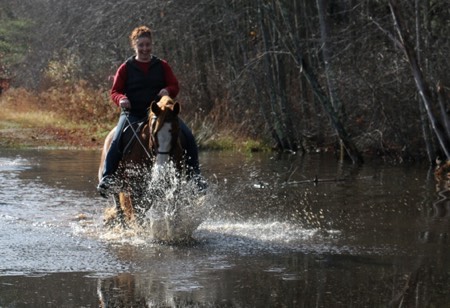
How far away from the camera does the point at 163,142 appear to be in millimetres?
10641

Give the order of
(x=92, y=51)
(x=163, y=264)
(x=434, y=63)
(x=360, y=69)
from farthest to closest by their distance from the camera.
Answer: (x=92, y=51)
(x=360, y=69)
(x=434, y=63)
(x=163, y=264)

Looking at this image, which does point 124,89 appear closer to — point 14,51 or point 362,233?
point 362,233

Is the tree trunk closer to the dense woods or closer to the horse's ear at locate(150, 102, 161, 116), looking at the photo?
the dense woods

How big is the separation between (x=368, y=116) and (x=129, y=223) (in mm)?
12156

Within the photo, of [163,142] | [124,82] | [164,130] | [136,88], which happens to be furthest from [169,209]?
[124,82]

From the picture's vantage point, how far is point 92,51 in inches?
1323

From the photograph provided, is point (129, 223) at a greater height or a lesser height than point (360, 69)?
lesser

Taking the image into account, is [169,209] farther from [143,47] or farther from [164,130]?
[143,47]

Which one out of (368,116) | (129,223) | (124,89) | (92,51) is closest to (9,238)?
(129,223)

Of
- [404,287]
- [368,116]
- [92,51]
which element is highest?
[92,51]

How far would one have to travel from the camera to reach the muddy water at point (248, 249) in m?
8.09

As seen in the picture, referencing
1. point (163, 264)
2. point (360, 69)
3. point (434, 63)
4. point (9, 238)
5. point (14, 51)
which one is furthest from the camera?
point (14, 51)

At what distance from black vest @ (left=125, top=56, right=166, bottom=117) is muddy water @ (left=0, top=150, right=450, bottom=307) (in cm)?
140

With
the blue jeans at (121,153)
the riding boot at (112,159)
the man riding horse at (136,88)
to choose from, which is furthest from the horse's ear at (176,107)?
the riding boot at (112,159)
